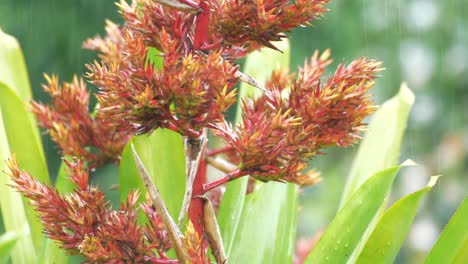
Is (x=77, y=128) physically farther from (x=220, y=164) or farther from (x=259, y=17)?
(x=259, y=17)

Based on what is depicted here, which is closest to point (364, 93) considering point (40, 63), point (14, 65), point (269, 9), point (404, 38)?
point (269, 9)

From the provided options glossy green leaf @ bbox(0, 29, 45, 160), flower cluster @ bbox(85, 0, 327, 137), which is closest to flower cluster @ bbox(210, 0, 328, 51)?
flower cluster @ bbox(85, 0, 327, 137)

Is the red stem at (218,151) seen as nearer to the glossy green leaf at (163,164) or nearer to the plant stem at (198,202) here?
the glossy green leaf at (163,164)

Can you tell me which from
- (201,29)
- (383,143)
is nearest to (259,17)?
(201,29)

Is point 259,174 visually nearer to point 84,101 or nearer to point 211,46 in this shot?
point 211,46

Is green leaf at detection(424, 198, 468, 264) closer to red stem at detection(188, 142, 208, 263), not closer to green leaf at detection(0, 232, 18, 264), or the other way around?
red stem at detection(188, 142, 208, 263)

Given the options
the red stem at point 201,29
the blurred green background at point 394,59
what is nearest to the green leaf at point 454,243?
the red stem at point 201,29
